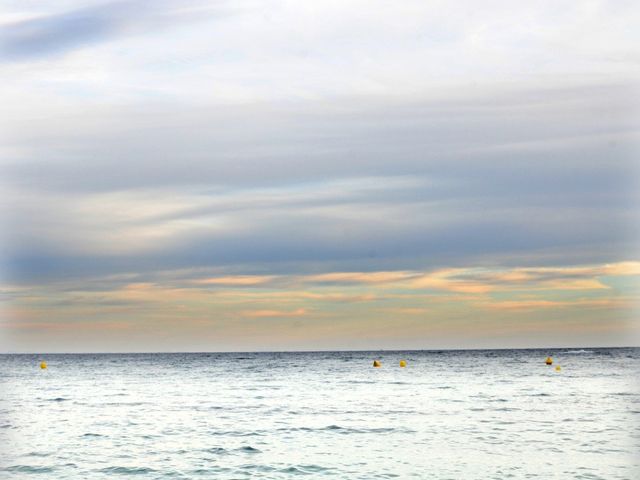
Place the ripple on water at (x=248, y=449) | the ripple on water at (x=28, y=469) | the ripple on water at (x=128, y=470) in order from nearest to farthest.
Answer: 1. the ripple on water at (x=128, y=470)
2. the ripple on water at (x=28, y=469)
3. the ripple on water at (x=248, y=449)

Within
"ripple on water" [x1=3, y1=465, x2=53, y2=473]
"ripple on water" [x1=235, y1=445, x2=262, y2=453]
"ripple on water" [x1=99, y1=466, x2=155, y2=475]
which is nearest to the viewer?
"ripple on water" [x1=99, y1=466, x2=155, y2=475]

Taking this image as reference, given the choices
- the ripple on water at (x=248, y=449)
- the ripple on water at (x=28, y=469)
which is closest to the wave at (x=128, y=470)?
the ripple on water at (x=28, y=469)

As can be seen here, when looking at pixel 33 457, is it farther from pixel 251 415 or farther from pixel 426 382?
pixel 426 382

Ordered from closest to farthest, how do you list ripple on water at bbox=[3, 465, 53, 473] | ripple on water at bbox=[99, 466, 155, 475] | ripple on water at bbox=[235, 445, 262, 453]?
ripple on water at bbox=[99, 466, 155, 475]
ripple on water at bbox=[3, 465, 53, 473]
ripple on water at bbox=[235, 445, 262, 453]

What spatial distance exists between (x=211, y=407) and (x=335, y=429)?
40.6 ft

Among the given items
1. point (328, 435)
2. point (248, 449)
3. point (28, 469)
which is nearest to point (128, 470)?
point (28, 469)

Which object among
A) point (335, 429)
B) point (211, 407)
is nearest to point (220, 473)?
point (335, 429)

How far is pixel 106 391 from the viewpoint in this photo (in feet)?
185

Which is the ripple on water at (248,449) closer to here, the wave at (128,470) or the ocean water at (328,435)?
the ocean water at (328,435)

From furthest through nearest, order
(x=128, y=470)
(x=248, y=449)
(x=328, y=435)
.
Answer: (x=328, y=435) < (x=248, y=449) < (x=128, y=470)

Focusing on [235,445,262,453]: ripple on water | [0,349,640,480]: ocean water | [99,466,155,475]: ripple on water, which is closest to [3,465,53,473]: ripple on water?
[0,349,640,480]: ocean water

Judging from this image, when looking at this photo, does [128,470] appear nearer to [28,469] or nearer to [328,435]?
[28,469]

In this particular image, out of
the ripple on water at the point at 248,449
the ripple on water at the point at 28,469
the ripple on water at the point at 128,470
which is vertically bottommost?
the ripple on water at the point at 28,469

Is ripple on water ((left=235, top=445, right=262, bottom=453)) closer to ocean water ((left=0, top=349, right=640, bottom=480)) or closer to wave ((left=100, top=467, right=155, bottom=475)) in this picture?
ocean water ((left=0, top=349, right=640, bottom=480))
